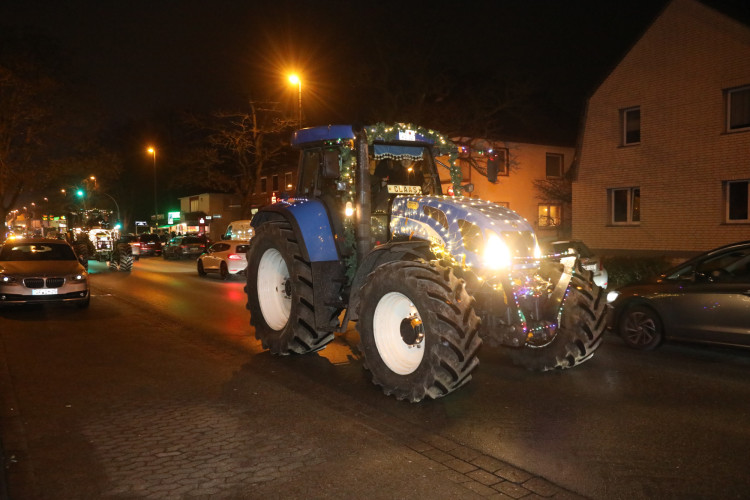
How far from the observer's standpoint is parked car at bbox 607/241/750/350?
27.1 ft

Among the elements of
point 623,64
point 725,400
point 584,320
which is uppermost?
point 623,64

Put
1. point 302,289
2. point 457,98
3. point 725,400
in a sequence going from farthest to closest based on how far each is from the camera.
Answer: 1. point 457,98
2. point 302,289
3. point 725,400

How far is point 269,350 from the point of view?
9312 mm

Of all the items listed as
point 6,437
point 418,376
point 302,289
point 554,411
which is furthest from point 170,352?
point 554,411

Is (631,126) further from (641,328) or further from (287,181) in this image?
(287,181)

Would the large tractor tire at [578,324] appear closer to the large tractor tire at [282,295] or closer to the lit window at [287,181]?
the large tractor tire at [282,295]

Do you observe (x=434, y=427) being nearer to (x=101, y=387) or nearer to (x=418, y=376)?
(x=418, y=376)

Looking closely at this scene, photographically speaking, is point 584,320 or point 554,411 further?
point 584,320

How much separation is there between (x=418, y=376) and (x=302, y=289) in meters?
2.40

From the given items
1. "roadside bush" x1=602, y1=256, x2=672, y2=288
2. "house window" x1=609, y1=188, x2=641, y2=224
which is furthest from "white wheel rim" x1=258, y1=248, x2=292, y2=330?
"house window" x1=609, y1=188, x2=641, y2=224

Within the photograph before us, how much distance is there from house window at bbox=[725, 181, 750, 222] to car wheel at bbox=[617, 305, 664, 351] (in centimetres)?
1271

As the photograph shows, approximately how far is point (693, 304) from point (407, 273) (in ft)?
15.3

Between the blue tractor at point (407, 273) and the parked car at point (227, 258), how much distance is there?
13.5 metres

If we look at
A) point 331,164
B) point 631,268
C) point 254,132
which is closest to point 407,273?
point 331,164
